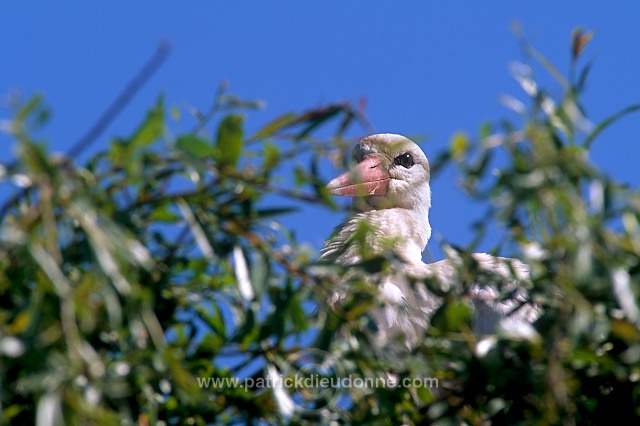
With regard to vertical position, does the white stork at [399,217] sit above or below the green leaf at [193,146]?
above

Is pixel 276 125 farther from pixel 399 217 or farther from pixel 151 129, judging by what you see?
pixel 399 217

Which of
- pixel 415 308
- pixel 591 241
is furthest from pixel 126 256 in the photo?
pixel 415 308

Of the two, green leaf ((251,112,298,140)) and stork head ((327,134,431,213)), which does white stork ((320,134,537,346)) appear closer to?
stork head ((327,134,431,213))

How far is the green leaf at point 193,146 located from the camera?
2623mm

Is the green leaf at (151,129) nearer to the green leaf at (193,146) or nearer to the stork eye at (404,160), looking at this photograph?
the green leaf at (193,146)

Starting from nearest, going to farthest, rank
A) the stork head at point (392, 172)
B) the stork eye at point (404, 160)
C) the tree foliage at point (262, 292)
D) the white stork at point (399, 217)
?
the tree foliage at point (262, 292) → the white stork at point (399, 217) → the stork head at point (392, 172) → the stork eye at point (404, 160)

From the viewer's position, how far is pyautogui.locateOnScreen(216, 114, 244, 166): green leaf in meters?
2.69

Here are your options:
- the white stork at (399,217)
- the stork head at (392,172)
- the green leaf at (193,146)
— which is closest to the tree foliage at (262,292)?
the green leaf at (193,146)

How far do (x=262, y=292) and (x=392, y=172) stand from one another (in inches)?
167

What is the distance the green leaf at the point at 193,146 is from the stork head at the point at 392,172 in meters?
4.02

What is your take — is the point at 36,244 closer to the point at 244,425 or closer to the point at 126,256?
the point at 126,256

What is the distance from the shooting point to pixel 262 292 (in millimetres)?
2709

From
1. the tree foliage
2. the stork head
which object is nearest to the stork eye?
the stork head

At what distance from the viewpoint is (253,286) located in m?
2.70
